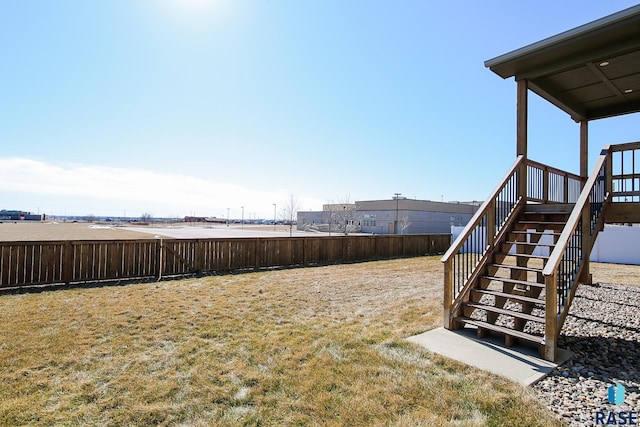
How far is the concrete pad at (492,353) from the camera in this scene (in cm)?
334

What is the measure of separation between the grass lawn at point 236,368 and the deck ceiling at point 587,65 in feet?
14.4

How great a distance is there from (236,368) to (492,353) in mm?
2865

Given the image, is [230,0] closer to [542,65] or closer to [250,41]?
[250,41]

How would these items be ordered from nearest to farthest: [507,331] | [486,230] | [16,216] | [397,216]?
[507,331] < [486,230] < [397,216] < [16,216]

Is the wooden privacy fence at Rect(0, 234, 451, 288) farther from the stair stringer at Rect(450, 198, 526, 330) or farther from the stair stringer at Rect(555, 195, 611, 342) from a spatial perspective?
the stair stringer at Rect(555, 195, 611, 342)

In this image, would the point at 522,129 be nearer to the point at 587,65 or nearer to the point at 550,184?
the point at 587,65

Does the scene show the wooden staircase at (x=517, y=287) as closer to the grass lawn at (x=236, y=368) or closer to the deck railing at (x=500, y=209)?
the deck railing at (x=500, y=209)

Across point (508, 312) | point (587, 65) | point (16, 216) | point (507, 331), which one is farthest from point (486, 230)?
point (16, 216)

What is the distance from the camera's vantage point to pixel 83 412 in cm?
264

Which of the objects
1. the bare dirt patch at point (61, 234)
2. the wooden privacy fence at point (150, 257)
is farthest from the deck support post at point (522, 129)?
the bare dirt patch at point (61, 234)

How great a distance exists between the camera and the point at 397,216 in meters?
43.0

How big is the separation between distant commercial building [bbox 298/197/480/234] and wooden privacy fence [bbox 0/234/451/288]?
2878 cm

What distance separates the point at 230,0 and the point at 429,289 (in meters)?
7.95

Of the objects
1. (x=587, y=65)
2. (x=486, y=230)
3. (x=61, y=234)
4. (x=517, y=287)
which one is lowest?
(x=61, y=234)
